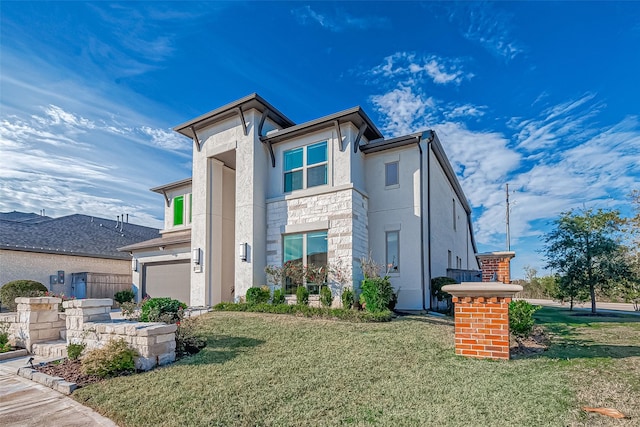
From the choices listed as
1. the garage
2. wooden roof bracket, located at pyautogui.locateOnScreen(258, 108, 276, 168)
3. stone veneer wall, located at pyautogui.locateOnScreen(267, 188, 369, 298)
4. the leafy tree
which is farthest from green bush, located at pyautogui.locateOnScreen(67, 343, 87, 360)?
the leafy tree

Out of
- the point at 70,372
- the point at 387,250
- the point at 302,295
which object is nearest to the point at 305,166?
the point at 387,250

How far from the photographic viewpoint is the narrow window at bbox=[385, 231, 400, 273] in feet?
40.4

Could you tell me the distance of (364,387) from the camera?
172 inches

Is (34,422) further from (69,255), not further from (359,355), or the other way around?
(69,255)

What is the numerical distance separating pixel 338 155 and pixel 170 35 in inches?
231

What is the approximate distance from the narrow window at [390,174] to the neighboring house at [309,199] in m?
0.03

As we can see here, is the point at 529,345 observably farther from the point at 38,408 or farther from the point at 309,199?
the point at 309,199

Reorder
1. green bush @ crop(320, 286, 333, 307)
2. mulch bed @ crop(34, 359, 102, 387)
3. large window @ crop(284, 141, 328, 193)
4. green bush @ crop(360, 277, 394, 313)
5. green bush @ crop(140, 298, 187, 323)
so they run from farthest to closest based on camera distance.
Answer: large window @ crop(284, 141, 328, 193) < green bush @ crop(320, 286, 333, 307) < green bush @ crop(360, 277, 394, 313) < green bush @ crop(140, 298, 187, 323) < mulch bed @ crop(34, 359, 102, 387)

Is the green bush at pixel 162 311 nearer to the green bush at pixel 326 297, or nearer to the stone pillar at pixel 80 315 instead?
the stone pillar at pixel 80 315

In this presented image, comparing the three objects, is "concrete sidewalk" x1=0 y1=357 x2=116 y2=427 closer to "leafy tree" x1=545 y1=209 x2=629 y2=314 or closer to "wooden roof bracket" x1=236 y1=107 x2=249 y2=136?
"wooden roof bracket" x1=236 y1=107 x2=249 y2=136

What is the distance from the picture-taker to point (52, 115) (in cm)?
961

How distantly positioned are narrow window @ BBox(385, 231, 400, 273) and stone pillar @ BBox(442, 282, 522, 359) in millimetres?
6900

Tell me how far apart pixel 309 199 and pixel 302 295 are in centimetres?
318

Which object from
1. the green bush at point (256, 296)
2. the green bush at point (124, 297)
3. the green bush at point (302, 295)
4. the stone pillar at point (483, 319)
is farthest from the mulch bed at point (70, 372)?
the green bush at point (124, 297)
